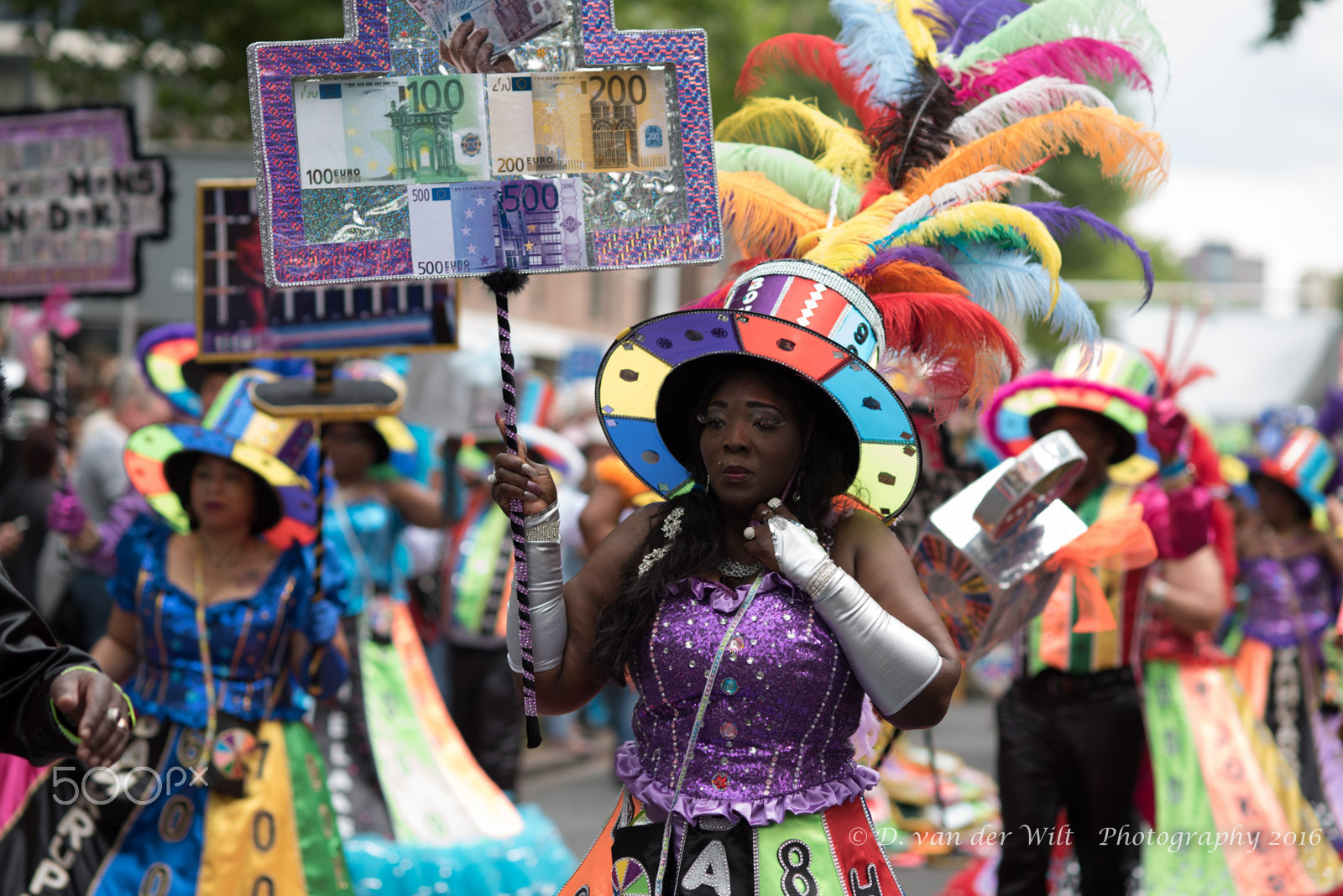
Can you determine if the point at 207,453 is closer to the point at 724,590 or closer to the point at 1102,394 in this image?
the point at 724,590

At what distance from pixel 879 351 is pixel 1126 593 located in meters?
2.70

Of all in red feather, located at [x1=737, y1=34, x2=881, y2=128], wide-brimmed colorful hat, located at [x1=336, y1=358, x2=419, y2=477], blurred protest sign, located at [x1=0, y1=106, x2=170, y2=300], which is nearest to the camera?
red feather, located at [x1=737, y1=34, x2=881, y2=128]

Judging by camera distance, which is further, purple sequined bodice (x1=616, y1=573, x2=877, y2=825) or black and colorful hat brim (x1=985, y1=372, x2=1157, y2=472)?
black and colorful hat brim (x1=985, y1=372, x2=1157, y2=472)

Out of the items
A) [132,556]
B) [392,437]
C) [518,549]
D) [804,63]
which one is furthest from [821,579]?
[392,437]

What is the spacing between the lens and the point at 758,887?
316 cm

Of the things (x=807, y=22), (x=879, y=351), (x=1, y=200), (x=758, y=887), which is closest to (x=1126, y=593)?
(x=879, y=351)

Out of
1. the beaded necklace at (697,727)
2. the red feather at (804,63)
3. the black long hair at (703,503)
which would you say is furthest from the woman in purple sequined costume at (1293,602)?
the beaded necklace at (697,727)

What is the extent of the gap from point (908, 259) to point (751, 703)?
1.22m

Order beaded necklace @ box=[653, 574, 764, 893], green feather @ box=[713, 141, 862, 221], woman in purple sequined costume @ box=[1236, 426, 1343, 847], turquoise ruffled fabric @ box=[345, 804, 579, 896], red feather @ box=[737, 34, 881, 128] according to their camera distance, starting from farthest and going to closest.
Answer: woman in purple sequined costume @ box=[1236, 426, 1343, 847]
turquoise ruffled fabric @ box=[345, 804, 579, 896]
red feather @ box=[737, 34, 881, 128]
green feather @ box=[713, 141, 862, 221]
beaded necklace @ box=[653, 574, 764, 893]

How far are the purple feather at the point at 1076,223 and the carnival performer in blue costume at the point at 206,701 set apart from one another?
2.63 metres

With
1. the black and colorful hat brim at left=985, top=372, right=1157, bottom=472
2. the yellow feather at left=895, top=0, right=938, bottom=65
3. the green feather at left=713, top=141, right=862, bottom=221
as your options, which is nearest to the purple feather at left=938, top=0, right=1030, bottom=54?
the yellow feather at left=895, top=0, right=938, bottom=65

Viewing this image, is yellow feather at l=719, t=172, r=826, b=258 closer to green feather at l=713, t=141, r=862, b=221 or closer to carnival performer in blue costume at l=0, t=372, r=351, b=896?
green feather at l=713, t=141, r=862, b=221

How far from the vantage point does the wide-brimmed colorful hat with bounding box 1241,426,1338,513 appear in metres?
8.91

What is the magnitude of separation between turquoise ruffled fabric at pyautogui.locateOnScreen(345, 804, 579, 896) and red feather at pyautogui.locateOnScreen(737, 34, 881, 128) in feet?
11.4
